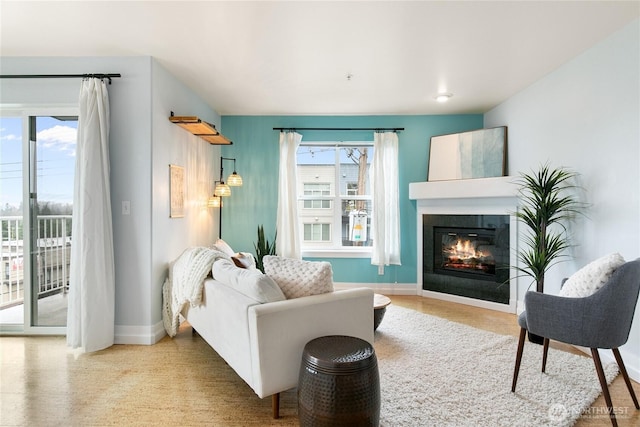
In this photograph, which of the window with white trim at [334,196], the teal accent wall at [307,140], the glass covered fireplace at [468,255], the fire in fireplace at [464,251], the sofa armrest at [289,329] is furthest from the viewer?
the window with white trim at [334,196]

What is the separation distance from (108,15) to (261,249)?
9.48ft

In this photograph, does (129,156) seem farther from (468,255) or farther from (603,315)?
(468,255)

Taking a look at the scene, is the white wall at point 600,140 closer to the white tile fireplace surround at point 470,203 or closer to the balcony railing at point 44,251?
the white tile fireplace surround at point 470,203

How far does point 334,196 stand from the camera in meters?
4.81

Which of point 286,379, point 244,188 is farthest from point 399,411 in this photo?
point 244,188

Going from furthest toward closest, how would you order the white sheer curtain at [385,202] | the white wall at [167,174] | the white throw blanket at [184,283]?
the white sheer curtain at [385,202] < the white wall at [167,174] < the white throw blanket at [184,283]

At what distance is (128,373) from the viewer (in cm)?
233

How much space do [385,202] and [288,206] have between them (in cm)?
137

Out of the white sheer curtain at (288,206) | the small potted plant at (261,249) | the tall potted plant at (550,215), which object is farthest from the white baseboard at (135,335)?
the tall potted plant at (550,215)

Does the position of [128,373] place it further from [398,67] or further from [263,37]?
[398,67]

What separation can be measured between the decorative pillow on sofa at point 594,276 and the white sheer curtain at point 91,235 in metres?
3.44

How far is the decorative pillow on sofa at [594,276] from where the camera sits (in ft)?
6.09

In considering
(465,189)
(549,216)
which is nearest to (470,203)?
(465,189)

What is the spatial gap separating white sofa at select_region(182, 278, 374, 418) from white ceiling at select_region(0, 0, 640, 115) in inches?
74.0
